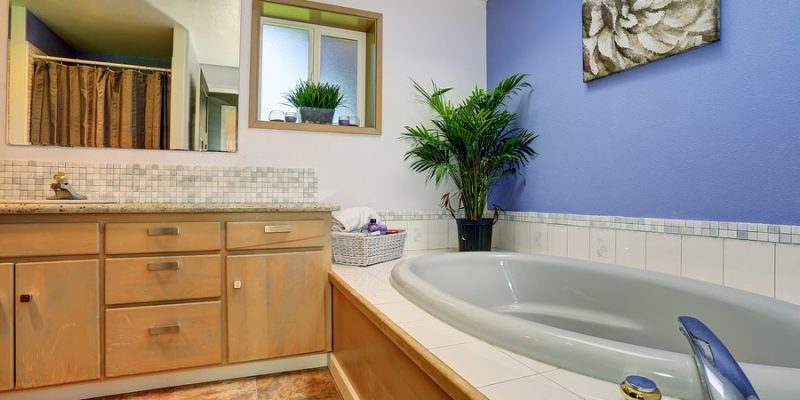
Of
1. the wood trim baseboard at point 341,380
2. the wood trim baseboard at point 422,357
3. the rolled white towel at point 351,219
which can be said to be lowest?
the wood trim baseboard at point 341,380

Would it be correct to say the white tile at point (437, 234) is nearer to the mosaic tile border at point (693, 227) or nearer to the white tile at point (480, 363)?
the mosaic tile border at point (693, 227)

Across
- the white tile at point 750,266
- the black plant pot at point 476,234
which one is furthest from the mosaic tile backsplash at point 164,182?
the white tile at point 750,266

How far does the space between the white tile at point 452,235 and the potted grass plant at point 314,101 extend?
3.37ft

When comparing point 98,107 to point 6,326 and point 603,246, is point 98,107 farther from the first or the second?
point 603,246

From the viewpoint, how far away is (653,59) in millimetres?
1483

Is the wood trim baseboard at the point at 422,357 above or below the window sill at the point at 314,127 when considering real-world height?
below

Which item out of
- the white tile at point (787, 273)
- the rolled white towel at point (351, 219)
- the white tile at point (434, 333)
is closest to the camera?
the white tile at point (434, 333)

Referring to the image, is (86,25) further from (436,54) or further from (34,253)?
(436,54)

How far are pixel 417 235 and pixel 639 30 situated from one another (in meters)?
1.55

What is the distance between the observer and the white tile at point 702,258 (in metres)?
1.28

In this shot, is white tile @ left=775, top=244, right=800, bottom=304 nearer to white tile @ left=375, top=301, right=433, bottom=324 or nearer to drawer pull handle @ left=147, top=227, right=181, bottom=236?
white tile @ left=375, top=301, right=433, bottom=324

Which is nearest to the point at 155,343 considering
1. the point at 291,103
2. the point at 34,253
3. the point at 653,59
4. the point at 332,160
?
the point at 34,253

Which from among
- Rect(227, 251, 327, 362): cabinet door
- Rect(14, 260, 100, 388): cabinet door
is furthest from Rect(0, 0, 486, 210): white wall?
Rect(14, 260, 100, 388): cabinet door

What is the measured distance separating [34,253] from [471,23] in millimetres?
2632
